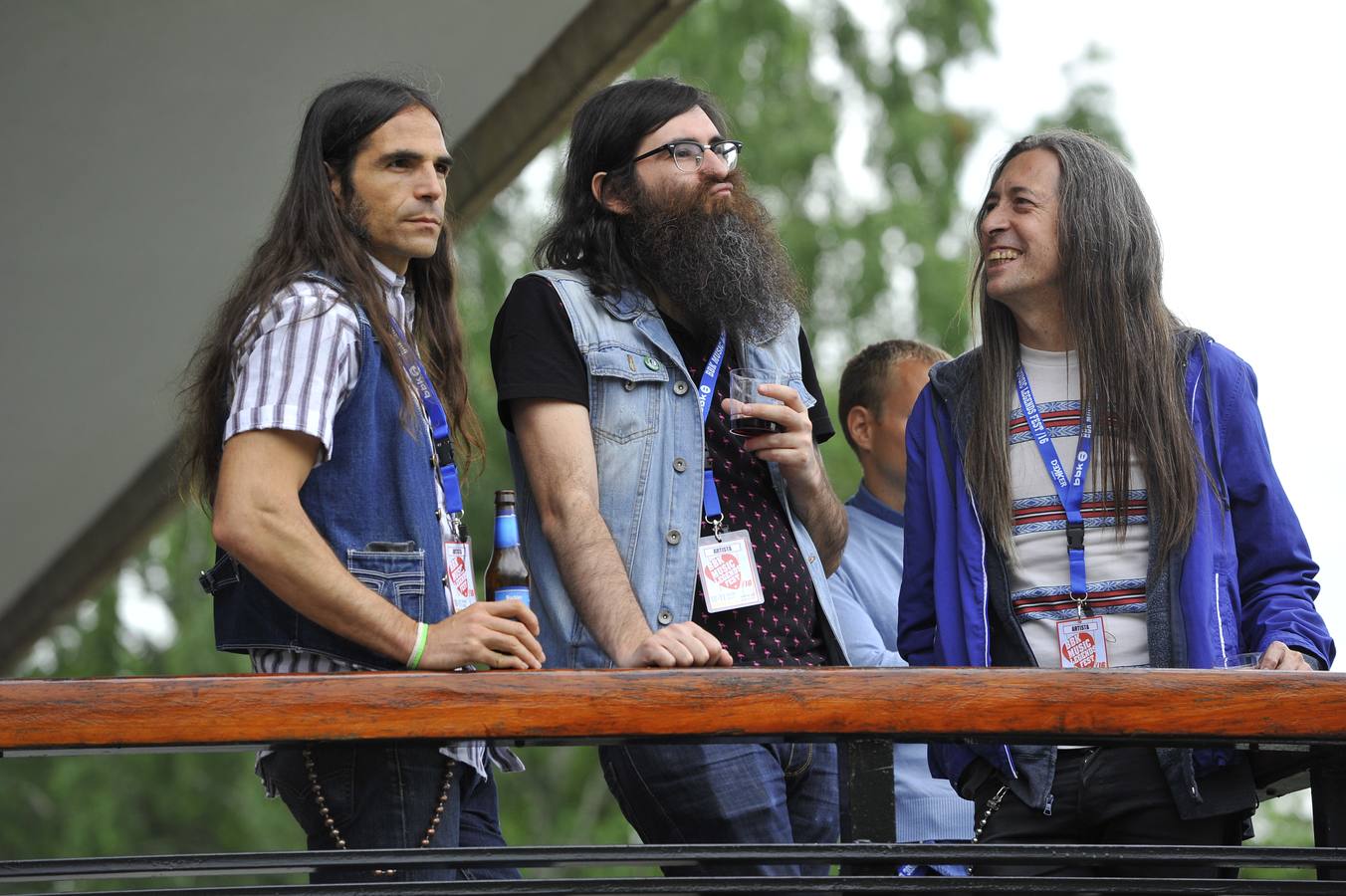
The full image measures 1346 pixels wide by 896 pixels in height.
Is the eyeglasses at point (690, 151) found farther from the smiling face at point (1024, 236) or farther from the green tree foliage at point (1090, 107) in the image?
the green tree foliage at point (1090, 107)

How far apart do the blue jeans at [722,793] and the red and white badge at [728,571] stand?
25 cm

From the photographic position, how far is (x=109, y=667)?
1333 centimetres

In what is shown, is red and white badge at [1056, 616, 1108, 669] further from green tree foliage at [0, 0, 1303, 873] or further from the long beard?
green tree foliage at [0, 0, 1303, 873]

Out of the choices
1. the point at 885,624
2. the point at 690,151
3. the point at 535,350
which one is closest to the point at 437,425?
the point at 535,350

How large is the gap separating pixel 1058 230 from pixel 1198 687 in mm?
1277

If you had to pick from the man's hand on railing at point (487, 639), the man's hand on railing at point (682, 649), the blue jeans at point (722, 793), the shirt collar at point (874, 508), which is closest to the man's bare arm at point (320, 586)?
the man's hand on railing at point (487, 639)

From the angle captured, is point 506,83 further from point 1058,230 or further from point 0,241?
point 1058,230

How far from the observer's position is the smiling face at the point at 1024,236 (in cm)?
337

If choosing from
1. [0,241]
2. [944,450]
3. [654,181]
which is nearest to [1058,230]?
[944,450]

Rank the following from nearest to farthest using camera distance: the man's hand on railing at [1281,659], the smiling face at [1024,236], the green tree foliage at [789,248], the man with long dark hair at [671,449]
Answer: the man's hand on railing at [1281,659] < the man with long dark hair at [671,449] < the smiling face at [1024,236] < the green tree foliage at [789,248]

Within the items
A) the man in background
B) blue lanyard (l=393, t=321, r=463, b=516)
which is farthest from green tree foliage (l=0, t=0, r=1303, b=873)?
blue lanyard (l=393, t=321, r=463, b=516)

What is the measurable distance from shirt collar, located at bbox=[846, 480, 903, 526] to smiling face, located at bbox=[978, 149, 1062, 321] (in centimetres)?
124

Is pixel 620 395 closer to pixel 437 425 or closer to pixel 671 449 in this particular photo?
pixel 671 449

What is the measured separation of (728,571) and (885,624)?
1.27 meters
